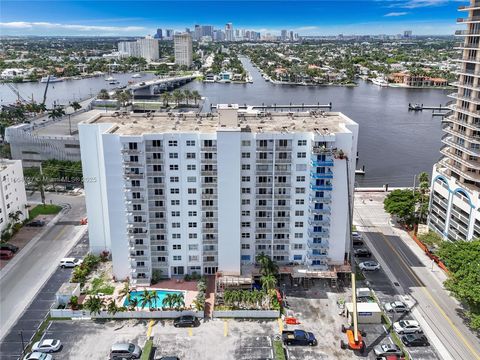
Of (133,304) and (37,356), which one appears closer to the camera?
(37,356)

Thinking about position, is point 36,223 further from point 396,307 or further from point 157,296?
point 396,307

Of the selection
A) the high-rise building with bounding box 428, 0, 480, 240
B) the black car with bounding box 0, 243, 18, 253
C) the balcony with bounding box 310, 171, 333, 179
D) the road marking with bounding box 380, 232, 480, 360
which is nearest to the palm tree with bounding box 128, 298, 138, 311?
the black car with bounding box 0, 243, 18, 253

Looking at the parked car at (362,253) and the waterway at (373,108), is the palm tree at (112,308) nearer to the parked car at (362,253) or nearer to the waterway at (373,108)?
the parked car at (362,253)

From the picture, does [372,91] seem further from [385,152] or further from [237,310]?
[237,310]

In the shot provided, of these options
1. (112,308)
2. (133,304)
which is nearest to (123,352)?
(112,308)

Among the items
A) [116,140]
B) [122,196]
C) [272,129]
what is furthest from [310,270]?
[116,140]

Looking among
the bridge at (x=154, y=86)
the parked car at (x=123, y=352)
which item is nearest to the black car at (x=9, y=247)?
the parked car at (x=123, y=352)

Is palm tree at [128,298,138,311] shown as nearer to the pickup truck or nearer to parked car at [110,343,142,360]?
parked car at [110,343,142,360]
